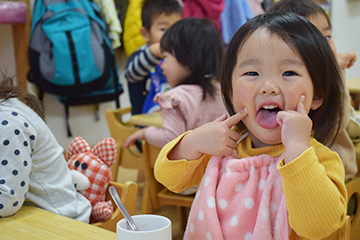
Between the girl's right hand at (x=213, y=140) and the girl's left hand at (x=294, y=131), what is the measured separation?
0.36 ft

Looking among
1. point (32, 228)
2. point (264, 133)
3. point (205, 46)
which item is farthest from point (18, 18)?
point (264, 133)

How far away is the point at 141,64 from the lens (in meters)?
2.48

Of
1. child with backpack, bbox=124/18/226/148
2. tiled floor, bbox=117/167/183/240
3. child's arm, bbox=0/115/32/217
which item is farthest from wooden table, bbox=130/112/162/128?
child's arm, bbox=0/115/32/217

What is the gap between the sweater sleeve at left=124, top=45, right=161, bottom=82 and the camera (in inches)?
95.1

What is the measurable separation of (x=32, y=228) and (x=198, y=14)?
8.51ft

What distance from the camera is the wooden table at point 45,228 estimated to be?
0.78 meters

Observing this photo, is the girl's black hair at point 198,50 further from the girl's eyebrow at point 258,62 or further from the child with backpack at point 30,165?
the girl's eyebrow at point 258,62

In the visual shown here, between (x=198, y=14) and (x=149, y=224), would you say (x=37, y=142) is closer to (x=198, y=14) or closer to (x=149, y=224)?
(x=149, y=224)

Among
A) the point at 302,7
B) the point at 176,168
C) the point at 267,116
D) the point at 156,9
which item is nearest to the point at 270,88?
the point at 267,116

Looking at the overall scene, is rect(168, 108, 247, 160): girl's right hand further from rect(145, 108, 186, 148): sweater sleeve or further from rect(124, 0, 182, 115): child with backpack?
rect(124, 0, 182, 115): child with backpack

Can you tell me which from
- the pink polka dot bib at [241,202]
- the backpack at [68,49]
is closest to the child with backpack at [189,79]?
the pink polka dot bib at [241,202]

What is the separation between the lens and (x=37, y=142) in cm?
107

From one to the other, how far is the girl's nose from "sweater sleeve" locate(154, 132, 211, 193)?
8.7 inches

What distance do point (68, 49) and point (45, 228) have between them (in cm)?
247
